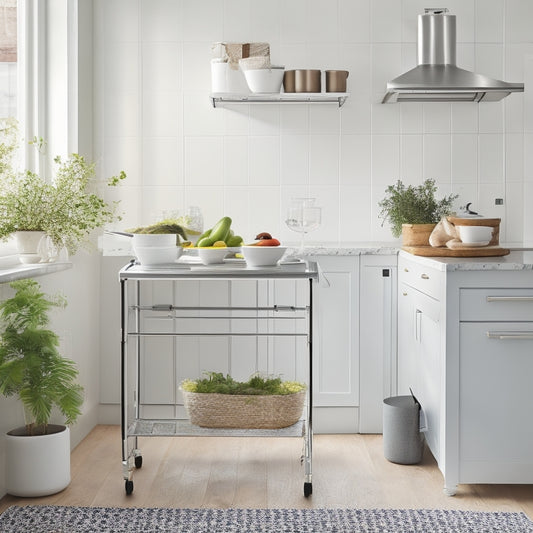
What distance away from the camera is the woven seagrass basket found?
3.10m

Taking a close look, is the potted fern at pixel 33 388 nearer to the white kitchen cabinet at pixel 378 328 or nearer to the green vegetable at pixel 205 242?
the green vegetable at pixel 205 242

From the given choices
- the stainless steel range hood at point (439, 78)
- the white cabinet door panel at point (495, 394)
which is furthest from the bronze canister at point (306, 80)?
the white cabinet door panel at point (495, 394)

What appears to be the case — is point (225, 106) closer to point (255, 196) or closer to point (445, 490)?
point (255, 196)

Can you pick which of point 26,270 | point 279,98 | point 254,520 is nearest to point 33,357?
point 26,270

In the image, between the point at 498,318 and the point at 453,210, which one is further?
the point at 453,210

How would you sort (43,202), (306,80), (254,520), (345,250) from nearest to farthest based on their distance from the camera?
A: (254,520)
(43,202)
(345,250)
(306,80)

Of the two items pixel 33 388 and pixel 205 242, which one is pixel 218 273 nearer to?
pixel 205 242

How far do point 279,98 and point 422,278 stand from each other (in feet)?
4.30

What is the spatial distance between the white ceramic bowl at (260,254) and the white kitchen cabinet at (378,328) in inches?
41.5

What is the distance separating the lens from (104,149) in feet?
13.6

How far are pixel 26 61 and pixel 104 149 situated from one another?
2.18 feet

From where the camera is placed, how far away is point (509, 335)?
285 cm

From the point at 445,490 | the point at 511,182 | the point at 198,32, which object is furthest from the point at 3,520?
the point at 511,182

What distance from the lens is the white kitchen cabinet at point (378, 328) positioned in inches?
151
